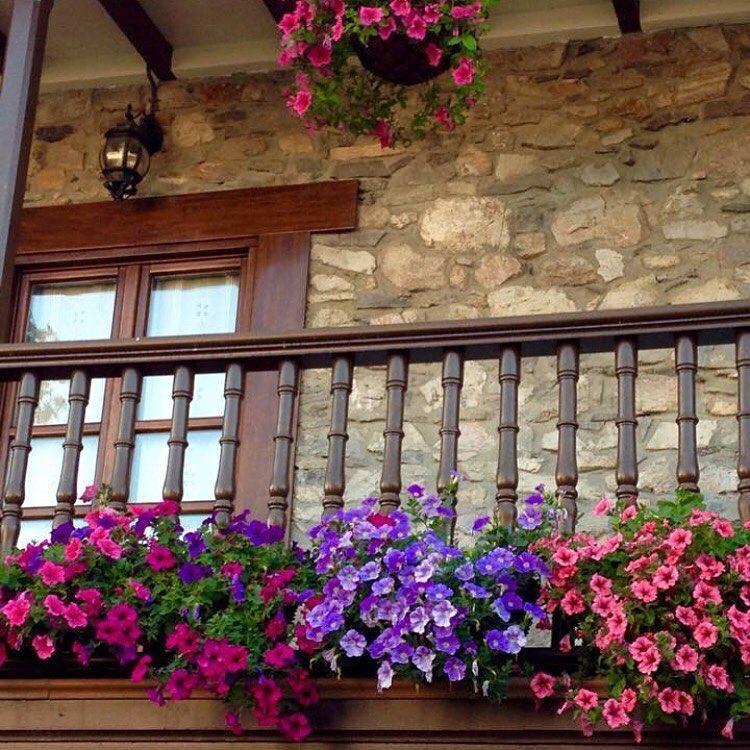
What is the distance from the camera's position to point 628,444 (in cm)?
425

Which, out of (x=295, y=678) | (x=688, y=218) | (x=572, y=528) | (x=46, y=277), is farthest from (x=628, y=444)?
(x=46, y=277)

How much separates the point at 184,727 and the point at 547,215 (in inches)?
103

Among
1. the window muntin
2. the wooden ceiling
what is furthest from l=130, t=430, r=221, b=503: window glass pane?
the wooden ceiling

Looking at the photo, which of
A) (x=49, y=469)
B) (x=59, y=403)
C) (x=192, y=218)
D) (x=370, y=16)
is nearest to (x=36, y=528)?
(x=49, y=469)

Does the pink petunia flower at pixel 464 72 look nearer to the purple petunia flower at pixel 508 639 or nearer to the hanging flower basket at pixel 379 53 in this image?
the hanging flower basket at pixel 379 53

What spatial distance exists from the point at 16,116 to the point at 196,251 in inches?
49.0

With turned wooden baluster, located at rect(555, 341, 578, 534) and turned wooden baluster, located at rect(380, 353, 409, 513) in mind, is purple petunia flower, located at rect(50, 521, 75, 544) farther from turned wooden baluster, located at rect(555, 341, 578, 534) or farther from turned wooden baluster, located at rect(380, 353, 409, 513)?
turned wooden baluster, located at rect(555, 341, 578, 534)

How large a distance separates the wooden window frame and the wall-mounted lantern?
0.37 ft

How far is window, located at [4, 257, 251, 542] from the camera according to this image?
5984 millimetres

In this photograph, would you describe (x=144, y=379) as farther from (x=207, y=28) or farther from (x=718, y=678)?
(x=718, y=678)

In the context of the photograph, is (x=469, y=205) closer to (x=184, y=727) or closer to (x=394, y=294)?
(x=394, y=294)

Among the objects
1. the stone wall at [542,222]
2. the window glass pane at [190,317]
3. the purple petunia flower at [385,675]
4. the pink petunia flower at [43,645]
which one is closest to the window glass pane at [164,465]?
the window glass pane at [190,317]

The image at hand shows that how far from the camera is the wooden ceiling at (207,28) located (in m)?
6.08

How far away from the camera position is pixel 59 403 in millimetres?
6301
